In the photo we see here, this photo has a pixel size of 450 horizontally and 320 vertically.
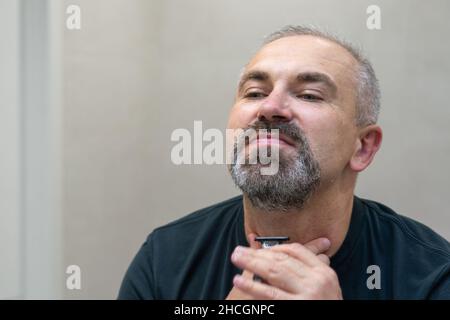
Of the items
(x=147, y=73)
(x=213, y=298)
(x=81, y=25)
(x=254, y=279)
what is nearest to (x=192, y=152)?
(x=147, y=73)

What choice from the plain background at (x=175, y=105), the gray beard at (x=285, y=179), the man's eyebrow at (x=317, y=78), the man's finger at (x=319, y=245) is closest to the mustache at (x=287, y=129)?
the gray beard at (x=285, y=179)

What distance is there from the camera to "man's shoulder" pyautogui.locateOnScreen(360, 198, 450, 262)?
3.24ft

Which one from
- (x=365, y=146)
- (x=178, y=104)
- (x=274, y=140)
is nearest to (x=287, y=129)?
(x=274, y=140)

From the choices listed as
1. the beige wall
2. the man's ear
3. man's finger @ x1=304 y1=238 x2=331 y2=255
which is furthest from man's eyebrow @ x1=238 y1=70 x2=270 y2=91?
the beige wall

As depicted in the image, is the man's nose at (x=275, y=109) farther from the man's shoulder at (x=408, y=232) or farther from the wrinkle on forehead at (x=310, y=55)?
the man's shoulder at (x=408, y=232)

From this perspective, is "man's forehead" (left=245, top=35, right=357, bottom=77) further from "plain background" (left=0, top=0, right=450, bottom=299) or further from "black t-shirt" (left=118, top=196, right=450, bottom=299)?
"plain background" (left=0, top=0, right=450, bottom=299)

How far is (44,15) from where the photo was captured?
3.96 ft

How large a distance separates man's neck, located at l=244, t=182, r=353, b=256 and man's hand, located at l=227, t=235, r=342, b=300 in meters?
0.16


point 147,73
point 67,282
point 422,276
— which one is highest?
point 147,73

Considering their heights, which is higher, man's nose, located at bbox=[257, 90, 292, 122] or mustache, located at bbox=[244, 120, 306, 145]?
man's nose, located at bbox=[257, 90, 292, 122]

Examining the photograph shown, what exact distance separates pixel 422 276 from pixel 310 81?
1.49 ft

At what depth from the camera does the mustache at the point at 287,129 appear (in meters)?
0.93

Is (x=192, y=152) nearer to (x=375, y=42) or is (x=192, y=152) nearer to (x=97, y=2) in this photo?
(x=97, y=2)

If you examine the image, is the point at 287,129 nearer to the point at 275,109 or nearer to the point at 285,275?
the point at 275,109
